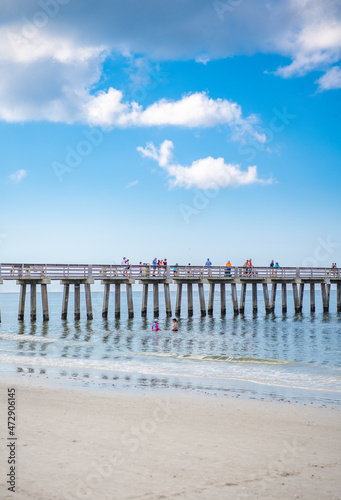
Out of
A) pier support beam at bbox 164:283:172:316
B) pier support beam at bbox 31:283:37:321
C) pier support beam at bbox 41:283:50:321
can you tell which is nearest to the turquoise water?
pier support beam at bbox 41:283:50:321

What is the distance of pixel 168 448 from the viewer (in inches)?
317

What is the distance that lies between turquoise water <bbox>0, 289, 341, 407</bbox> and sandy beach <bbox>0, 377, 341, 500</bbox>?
2.15 m

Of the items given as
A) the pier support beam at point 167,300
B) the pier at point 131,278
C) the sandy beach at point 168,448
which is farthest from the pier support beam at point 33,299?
the sandy beach at point 168,448

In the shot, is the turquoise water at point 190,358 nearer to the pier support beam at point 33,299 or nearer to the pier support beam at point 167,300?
the pier support beam at point 33,299

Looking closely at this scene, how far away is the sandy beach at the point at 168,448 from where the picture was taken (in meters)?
6.32

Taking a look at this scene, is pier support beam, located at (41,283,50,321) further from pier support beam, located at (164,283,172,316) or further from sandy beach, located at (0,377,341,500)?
sandy beach, located at (0,377,341,500)

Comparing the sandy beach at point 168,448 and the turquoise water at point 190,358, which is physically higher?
the sandy beach at point 168,448

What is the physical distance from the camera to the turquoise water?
14445 millimetres

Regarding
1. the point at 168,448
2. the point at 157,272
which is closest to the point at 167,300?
the point at 157,272

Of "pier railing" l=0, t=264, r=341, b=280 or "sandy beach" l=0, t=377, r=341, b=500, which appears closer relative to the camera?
"sandy beach" l=0, t=377, r=341, b=500

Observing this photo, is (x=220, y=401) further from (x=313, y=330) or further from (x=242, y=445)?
(x=313, y=330)

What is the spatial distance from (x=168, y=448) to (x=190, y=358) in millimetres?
12667

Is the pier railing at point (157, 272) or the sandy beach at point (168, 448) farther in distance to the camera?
the pier railing at point (157, 272)

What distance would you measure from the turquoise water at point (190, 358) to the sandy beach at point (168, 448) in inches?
84.6
